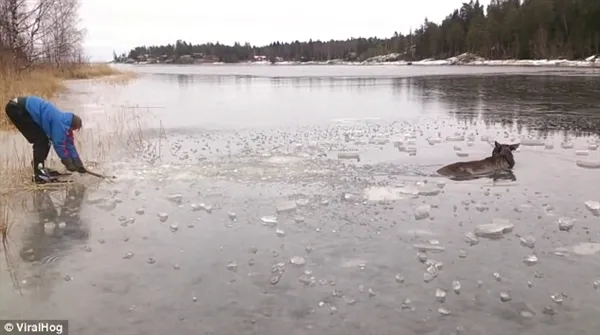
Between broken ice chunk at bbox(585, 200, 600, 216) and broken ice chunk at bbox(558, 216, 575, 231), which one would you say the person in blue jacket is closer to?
broken ice chunk at bbox(558, 216, 575, 231)

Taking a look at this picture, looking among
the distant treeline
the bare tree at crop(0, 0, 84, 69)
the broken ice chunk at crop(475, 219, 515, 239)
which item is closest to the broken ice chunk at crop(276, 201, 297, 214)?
the broken ice chunk at crop(475, 219, 515, 239)

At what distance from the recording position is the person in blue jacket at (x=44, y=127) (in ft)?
24.9

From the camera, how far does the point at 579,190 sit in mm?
7309

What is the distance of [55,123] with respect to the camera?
759 cm

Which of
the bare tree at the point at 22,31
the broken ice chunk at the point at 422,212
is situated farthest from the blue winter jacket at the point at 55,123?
the bare tree at the point at 22,31

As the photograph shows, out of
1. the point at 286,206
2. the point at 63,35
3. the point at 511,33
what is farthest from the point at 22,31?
the point at 511,33

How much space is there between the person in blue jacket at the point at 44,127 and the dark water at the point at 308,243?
1.67 feet

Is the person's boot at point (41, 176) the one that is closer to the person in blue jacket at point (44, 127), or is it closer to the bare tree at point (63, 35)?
the person in blue jacket at point (44, 127)

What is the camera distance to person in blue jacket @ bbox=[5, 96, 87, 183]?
24.9ft

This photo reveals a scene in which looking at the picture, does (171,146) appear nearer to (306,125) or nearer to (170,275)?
(306,125)

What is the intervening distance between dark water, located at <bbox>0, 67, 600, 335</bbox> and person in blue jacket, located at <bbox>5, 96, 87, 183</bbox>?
509 mm

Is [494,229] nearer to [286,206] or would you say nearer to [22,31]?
[286,206]

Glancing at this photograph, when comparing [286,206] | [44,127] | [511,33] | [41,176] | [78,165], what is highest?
[511,33]

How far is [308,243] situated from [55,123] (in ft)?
15.0
